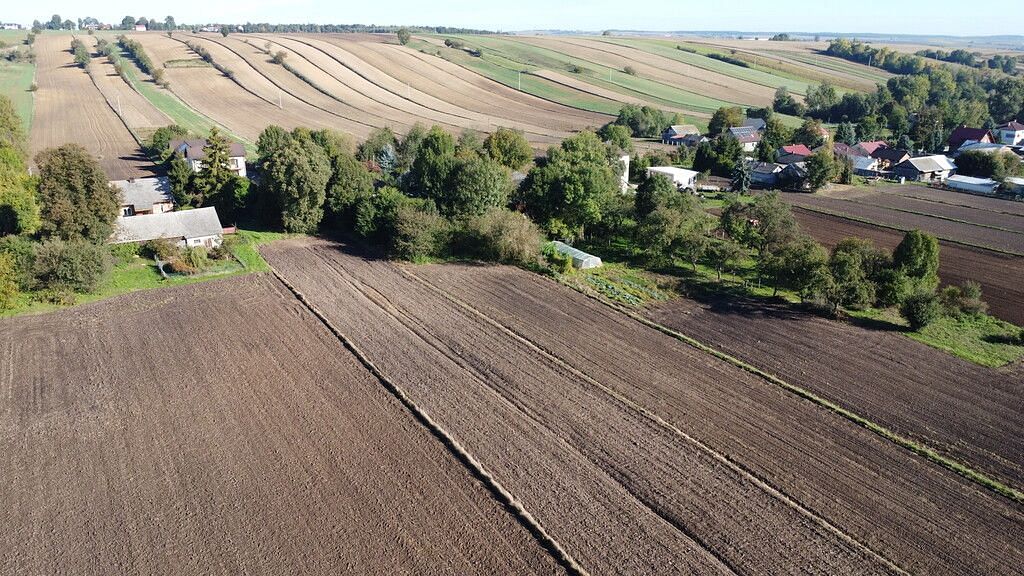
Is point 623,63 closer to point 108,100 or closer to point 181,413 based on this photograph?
point 108,100

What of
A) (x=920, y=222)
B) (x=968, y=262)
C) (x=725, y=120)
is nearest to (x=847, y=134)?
(x=725, y=120)

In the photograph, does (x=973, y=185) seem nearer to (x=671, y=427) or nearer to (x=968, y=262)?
(x=968, y=262)

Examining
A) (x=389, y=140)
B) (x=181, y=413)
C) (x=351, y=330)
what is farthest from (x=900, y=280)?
(x=389, y=140)

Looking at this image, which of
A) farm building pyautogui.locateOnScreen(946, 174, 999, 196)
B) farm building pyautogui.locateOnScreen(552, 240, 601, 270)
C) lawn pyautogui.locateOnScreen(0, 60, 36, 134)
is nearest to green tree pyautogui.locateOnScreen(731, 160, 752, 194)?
farm building pyautogui.locateOnScreen(946, 174, 999, 196)

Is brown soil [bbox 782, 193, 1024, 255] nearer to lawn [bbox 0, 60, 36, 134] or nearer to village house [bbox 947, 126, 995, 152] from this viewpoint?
village house [bbox 947, 126, 995, 152]

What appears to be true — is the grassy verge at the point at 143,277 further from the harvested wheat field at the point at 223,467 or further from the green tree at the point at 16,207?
the green tree at the point at 16,207
